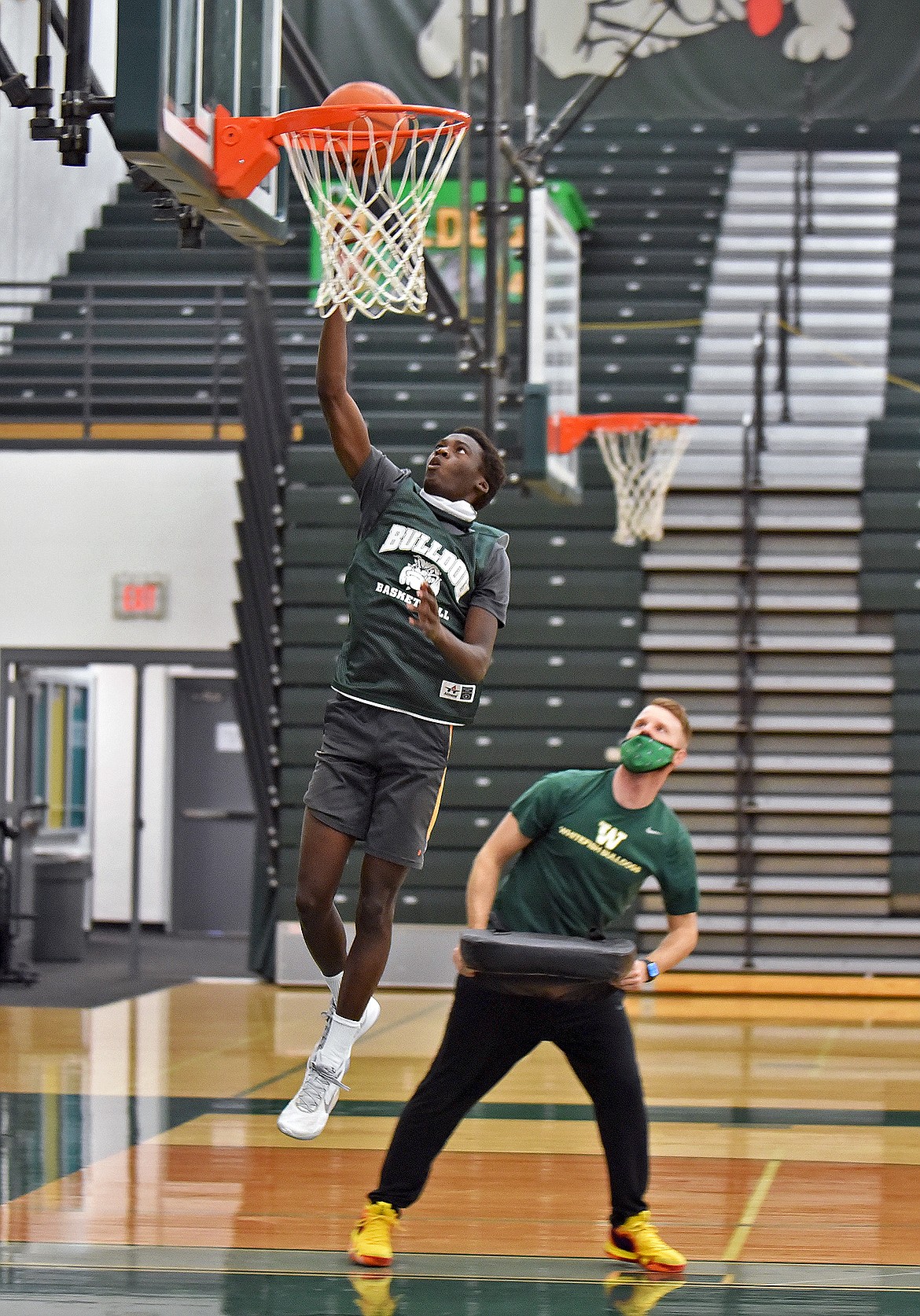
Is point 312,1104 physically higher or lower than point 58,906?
higher

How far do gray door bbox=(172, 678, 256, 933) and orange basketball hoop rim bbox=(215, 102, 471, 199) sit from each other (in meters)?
10.1

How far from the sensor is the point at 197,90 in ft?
14.4

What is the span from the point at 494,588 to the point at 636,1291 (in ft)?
5.84

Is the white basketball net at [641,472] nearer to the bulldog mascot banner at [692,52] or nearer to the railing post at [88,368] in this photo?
the railing post at [88,368]

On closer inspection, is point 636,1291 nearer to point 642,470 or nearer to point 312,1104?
point 312,1104

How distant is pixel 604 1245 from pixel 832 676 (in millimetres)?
6964

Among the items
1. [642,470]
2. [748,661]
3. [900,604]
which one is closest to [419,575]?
[642,470]

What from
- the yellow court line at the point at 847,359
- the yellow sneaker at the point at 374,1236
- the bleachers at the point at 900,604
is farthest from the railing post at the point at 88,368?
the yellow sneaker at the point at 374,1236

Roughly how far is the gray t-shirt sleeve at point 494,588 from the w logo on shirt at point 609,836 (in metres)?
0.59

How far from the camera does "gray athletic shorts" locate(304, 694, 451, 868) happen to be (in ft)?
15.0

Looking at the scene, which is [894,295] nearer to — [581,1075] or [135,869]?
[135,869]

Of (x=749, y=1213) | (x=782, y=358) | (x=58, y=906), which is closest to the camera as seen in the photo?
(x=749, y=1213)

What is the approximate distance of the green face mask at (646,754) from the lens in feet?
15.1

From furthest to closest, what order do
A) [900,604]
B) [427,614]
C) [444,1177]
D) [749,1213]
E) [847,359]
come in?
1. [847,359]
2. [900,604]
3. [444,1177]
4. [749,1213]
5. [427,614]
